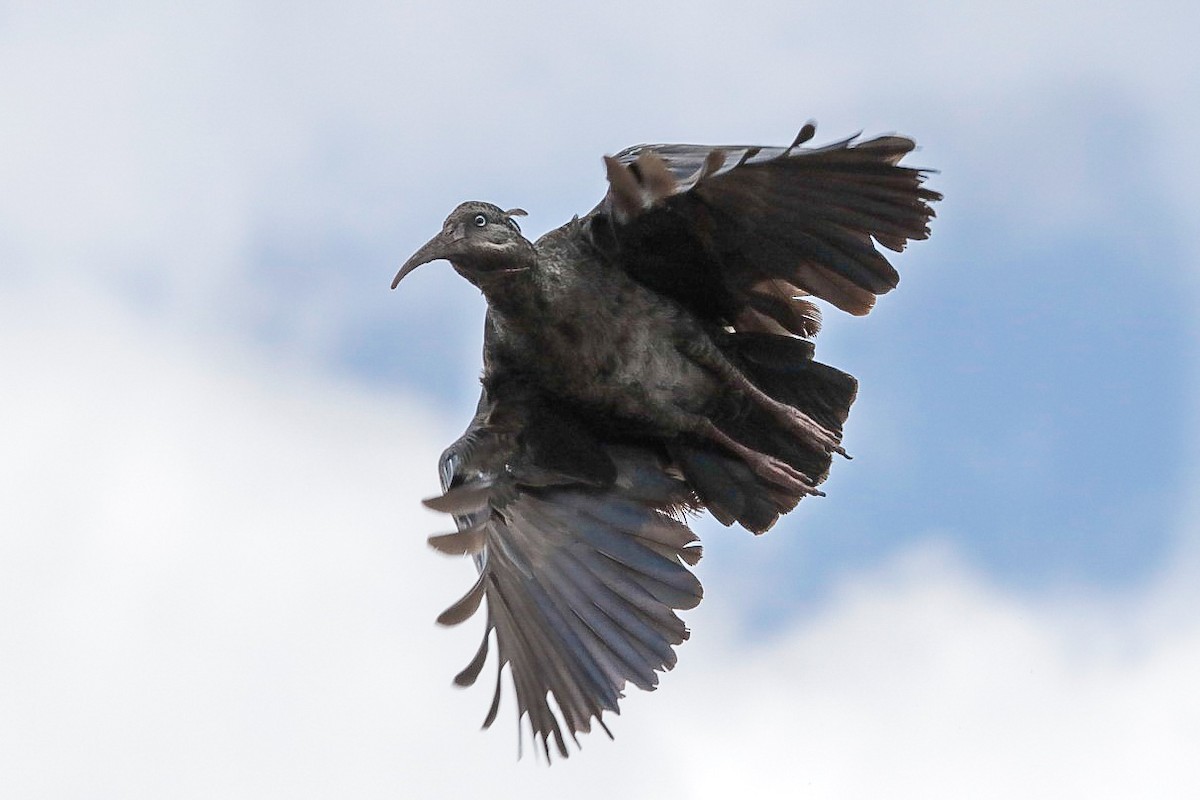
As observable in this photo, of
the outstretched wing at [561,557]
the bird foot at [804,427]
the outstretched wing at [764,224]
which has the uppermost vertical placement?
the outstretched wing at [764,224]

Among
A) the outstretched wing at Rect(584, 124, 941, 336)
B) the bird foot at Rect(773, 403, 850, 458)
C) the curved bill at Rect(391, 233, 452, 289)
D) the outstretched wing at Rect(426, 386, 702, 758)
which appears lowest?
the outstretched wing at Rect(426, 386, 702, 758)

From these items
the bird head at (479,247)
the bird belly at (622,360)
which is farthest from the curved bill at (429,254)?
the bird belly at (622,360)

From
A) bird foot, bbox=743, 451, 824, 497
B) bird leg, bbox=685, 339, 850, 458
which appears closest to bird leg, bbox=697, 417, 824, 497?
bird foot, bbox=743, 451, 824, 497

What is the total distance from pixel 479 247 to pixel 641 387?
49.6 inches

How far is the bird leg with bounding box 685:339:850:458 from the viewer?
1088cm

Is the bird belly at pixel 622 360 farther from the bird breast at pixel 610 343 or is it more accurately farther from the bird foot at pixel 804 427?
the bird foot at pixel 804 427

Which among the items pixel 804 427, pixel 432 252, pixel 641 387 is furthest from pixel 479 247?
pixel 804 427

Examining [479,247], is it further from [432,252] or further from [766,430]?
[766,430]

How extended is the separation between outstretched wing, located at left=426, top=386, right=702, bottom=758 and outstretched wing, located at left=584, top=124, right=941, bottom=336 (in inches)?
43.5

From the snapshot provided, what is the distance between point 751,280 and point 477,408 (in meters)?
1.81

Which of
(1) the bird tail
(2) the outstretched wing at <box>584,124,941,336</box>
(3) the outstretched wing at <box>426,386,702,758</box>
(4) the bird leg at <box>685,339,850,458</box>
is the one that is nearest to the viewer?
(2) the outstretched wing at <box>584,124,941,336</box>

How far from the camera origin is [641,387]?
10.8 metres

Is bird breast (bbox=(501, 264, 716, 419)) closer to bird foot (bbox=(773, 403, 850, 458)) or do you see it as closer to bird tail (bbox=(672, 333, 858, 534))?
bird tail (bbox=(672, 333, 858, 534))

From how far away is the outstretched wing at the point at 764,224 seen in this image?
10.1m
